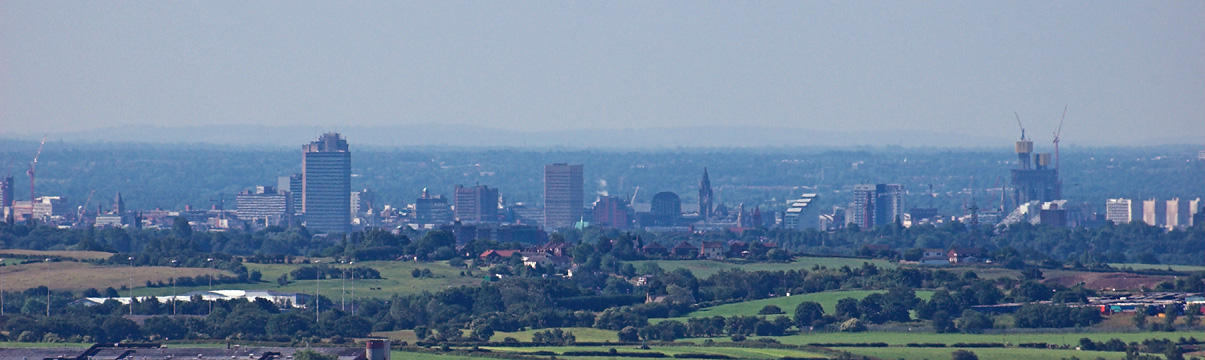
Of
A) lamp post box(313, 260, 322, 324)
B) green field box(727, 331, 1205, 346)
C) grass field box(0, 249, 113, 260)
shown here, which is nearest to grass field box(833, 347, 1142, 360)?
green field box(727, 331, 1205, 346)

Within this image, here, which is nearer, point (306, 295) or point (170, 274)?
point (306, 295)

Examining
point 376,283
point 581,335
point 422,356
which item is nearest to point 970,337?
point 581,335

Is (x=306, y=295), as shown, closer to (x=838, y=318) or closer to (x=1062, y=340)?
(x=838, y=318)

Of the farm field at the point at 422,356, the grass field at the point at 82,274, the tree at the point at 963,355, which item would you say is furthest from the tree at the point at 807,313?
the grass field at the point at 82,274

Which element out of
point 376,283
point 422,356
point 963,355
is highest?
point 422,356

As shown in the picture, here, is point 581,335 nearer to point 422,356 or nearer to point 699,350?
point 699,350

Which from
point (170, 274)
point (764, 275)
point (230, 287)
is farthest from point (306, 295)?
point (764, 275)
